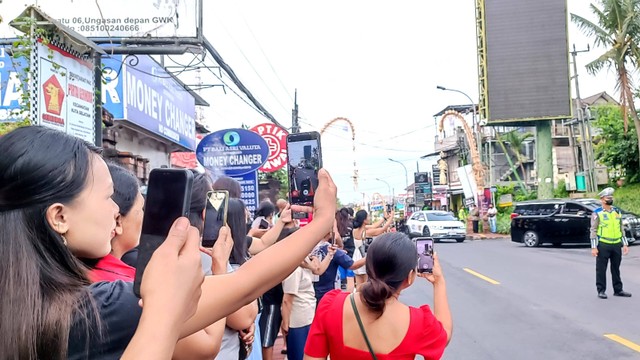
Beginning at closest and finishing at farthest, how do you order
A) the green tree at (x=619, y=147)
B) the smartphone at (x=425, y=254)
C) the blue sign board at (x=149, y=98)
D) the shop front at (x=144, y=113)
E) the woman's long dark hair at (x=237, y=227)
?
the smartphone at (x=425, y=254)
the woman's long dark hair at (x=237, y=227)
the shop front at (x=144, y=113)
the blue sign board at (x=149, y=98)
the green tree at (x=619, y=147)

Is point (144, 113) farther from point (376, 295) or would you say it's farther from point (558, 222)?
point (558, 222)

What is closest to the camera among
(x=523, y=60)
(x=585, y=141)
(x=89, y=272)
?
(x=89, y=272)

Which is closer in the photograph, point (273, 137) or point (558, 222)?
point (273, 137)

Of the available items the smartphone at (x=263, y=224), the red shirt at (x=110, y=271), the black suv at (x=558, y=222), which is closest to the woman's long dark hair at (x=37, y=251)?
the red shirt at (x=110, y=271)

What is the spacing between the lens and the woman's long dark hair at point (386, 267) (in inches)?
104

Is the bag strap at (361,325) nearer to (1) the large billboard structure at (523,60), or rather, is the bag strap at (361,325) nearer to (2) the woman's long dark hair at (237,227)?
(2) the woman's long dark hair at (237,227)

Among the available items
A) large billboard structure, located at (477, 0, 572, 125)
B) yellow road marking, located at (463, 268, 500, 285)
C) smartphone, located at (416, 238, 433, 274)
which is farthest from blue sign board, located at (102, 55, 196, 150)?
large billboard structure, located at (477, 0, 572, 125)

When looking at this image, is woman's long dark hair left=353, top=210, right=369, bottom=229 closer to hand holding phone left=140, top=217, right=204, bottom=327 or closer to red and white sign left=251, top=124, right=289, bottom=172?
red and white sign left=251, top=124, right=289, bottom=172

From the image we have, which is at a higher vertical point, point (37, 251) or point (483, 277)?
point (37, 251)

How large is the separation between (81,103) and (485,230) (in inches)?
1239

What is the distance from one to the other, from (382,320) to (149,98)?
10174mm

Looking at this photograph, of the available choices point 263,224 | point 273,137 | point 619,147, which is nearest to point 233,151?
point 263,224

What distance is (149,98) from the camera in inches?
466

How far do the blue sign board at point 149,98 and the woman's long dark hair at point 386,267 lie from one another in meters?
6.57
